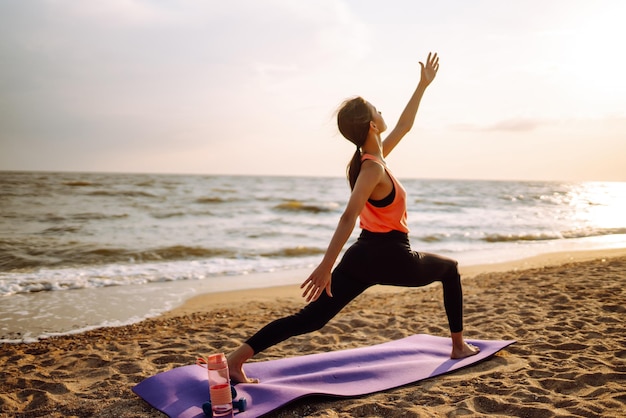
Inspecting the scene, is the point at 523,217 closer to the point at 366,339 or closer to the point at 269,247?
the point at 269,247

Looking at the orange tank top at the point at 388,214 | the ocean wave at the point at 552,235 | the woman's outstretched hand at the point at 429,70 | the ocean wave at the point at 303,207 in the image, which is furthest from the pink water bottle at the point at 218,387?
the ocean wave at the point at 303,207

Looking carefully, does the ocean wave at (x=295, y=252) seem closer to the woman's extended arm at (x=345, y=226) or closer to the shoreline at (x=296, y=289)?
the shoreline at (x=296, y=289)

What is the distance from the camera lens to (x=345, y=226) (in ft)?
9.75

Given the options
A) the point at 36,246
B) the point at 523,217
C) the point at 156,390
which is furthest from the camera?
the point at 523,217

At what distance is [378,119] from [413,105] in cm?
88

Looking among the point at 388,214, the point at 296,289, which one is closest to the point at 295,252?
the point at 296,289

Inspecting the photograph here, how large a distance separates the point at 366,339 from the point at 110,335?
2.75 meters

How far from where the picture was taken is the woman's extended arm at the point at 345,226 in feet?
9.70

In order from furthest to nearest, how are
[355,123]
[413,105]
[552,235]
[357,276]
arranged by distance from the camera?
[552,235] < [413,105] < [357,276] < [355,123]

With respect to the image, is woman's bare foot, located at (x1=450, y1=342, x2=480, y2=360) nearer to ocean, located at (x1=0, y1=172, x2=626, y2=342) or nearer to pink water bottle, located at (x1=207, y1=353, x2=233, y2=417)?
pink water bottle, located at (x1=207, y1=353, x2=233, y2=417)

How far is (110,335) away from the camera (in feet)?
17.9

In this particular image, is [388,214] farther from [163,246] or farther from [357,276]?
[163,246]

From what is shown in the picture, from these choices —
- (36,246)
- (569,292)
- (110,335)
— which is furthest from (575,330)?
(36,246)

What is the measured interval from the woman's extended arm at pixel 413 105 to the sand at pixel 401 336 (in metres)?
1.91
